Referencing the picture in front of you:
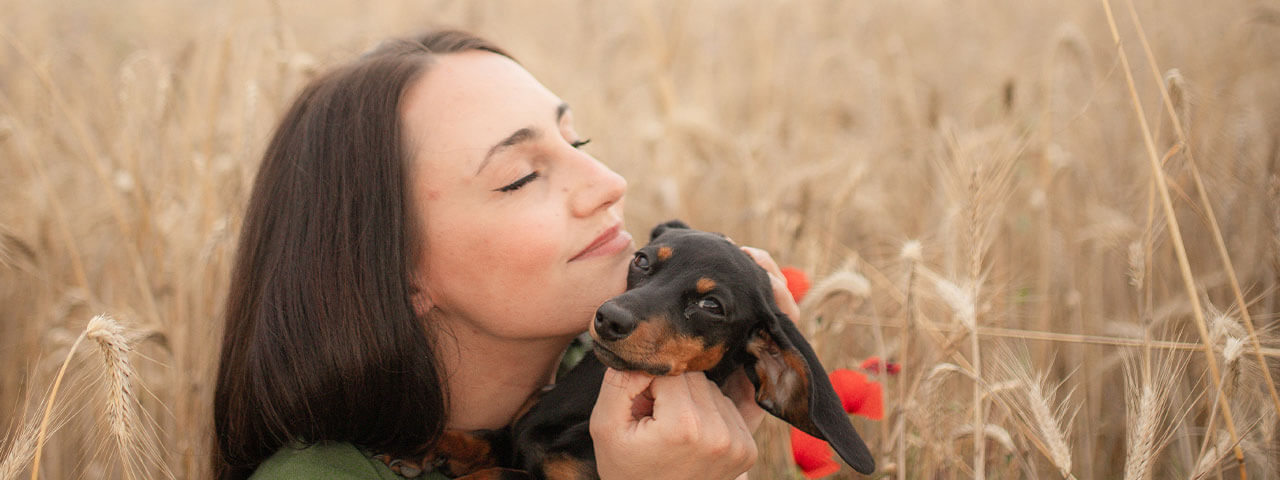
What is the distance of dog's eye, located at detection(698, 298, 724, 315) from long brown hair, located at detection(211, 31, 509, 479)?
72 cm

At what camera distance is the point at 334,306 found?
195cm

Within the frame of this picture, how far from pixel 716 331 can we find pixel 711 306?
59mm

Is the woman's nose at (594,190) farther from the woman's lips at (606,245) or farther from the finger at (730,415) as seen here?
the finger at (730,415)

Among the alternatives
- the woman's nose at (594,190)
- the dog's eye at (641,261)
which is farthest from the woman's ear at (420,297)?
the dog's eye at (641,261)

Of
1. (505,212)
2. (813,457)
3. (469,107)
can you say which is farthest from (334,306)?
(813,457)

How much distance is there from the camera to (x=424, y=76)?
2.10 meters

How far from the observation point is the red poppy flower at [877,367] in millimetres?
2349

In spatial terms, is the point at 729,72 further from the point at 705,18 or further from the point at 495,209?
the point at 495,209

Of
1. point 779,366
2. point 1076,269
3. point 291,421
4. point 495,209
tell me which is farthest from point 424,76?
point 1076,269

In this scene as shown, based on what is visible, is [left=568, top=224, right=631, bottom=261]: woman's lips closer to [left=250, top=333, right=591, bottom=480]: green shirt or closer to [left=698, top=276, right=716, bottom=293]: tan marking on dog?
[left=698, top=276, right=716, bottom=293]: tan marking on dog

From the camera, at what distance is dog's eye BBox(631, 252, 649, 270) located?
1919 millimetres

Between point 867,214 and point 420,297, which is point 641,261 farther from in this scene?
point 867,214

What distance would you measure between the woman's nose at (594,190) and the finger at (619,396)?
0.41 metres

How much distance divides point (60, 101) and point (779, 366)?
7.51ft
